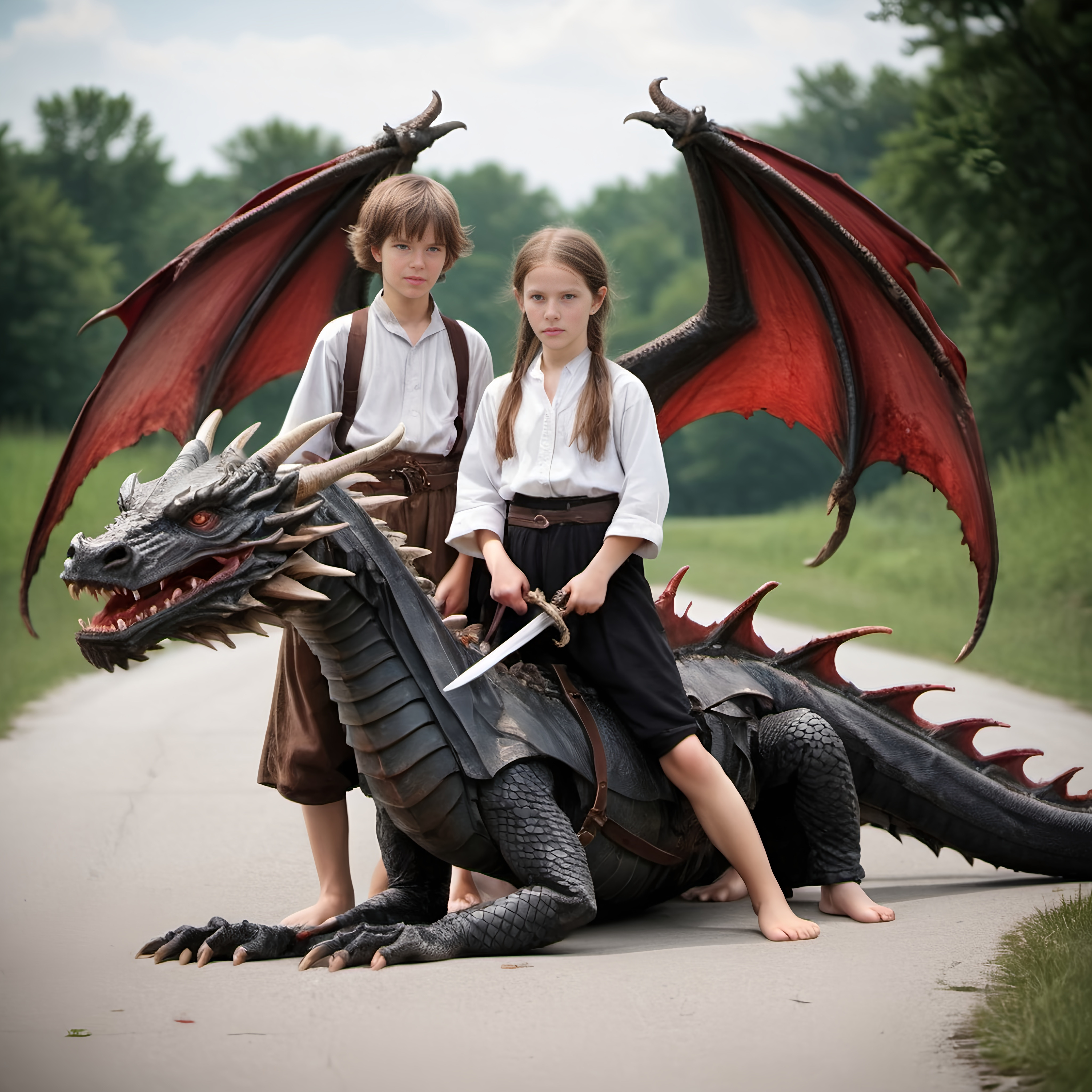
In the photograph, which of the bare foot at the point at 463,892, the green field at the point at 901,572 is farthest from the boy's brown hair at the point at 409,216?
the green field at the point at 901,572

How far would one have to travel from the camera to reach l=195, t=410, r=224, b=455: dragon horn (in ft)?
10.8

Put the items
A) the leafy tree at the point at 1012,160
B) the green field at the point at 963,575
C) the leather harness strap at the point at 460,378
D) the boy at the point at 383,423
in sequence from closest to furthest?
the boy at the point at 383,423
the leather harness strap at the point at 460,378
the green field at the point at 963,575
the leafy tree at the point at 1012,160

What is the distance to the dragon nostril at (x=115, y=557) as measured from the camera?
113 inches

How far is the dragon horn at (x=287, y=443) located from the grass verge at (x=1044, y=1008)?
1.85 m

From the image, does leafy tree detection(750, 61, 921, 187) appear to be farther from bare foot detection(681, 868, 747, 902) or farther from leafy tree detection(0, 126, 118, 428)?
bare foot detection(681, 868, 747, 902)

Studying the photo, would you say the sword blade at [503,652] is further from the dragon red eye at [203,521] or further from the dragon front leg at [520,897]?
the dragon red eye at [203,521]

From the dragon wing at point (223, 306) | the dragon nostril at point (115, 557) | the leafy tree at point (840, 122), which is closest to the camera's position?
the dragon nostril at point (115, 557)

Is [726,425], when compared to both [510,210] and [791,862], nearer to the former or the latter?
[510,210]

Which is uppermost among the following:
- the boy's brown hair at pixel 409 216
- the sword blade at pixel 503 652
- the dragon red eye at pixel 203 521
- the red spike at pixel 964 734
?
the boy's brown hair at pixel 409 216

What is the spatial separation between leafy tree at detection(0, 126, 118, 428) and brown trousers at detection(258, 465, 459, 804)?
791 inches

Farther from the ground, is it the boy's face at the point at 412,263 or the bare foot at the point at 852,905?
the boy's face at the point at 412,263

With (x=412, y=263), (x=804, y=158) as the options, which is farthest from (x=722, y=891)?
(x=804, y=158)

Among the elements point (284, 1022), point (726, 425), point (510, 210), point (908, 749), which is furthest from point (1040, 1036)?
point (510, 210)

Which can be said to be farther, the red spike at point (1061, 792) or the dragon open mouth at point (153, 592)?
the red spike at point (1061, 792)
